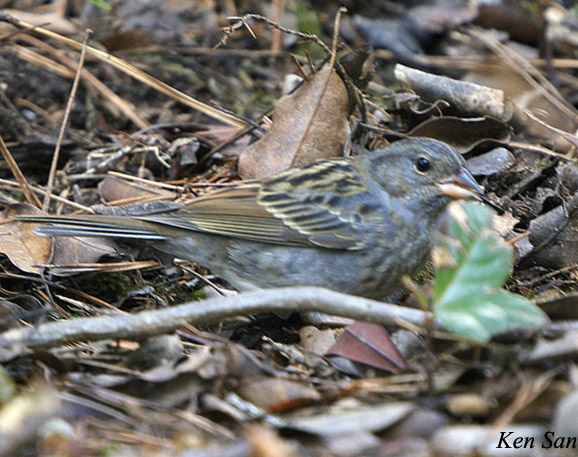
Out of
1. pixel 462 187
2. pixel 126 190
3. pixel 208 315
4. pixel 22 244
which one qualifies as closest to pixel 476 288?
pixel 208 315

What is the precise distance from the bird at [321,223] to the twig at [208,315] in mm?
991

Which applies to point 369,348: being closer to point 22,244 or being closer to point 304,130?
point 304,130

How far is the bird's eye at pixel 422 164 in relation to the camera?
12.2ft

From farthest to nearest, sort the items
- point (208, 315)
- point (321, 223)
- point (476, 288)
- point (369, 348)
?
point (321, 223) → point (369, 348) → point (208, 315) → point (476, 288)

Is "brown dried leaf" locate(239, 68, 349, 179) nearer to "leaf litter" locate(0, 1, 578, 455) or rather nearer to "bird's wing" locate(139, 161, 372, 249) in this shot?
"leaf litter" locate(0, 1, 578, 455)

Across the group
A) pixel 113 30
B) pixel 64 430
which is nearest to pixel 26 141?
pixel 113 30

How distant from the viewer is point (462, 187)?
12.0 feet

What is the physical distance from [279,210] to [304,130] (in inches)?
24.0

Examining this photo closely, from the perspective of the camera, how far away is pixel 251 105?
5734 mm

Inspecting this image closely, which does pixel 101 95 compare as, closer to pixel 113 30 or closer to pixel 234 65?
pixel 113 30

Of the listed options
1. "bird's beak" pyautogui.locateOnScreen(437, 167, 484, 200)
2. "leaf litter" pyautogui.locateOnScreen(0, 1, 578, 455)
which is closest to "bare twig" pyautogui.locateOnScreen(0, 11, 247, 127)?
"leaf litter" pyautogui.locateOnScreen(0, 1, 578, 455)

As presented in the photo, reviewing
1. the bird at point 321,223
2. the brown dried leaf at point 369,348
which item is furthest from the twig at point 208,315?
the bird at point 321,223

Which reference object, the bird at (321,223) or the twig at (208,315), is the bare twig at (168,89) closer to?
the bird at (321,223)

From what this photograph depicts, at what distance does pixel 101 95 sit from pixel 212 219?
2112 mm
